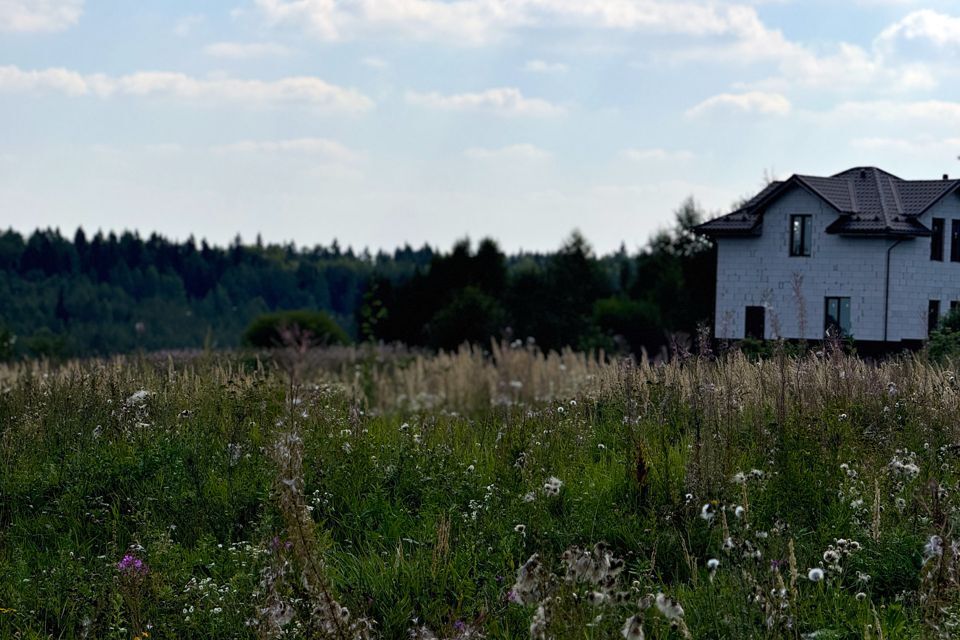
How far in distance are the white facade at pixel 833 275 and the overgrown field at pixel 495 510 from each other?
18850 millimetres

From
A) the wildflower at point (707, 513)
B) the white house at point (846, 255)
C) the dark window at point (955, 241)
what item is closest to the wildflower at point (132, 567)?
the wildflower at point (707, 513)

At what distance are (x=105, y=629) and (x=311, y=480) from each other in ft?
6.65

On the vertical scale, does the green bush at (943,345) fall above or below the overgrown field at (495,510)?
above

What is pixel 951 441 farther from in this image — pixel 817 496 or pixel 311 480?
pixel 311 480

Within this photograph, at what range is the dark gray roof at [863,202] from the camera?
27922 mm

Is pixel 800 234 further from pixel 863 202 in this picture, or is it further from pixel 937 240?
pixel 937 240

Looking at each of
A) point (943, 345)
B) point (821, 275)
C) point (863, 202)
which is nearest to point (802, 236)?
point (821, 275)

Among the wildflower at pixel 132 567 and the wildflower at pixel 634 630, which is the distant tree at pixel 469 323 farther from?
the wildflower at pixel 634 630

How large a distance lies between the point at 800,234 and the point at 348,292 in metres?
124

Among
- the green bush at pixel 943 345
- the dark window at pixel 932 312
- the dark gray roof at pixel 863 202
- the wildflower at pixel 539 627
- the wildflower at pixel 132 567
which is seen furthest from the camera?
the dark gray roof at pixel 863 202

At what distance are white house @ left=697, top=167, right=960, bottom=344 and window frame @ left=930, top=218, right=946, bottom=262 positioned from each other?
0.10ft

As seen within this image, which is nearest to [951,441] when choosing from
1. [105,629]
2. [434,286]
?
[105,629]

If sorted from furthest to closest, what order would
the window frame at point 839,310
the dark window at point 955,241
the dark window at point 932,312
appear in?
the dark window at point 955,241 → the window frame at point 839,310 → the dark window at point 932,312

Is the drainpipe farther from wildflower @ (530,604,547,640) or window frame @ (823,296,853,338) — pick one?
wildflower @ (530,604,547,640)
